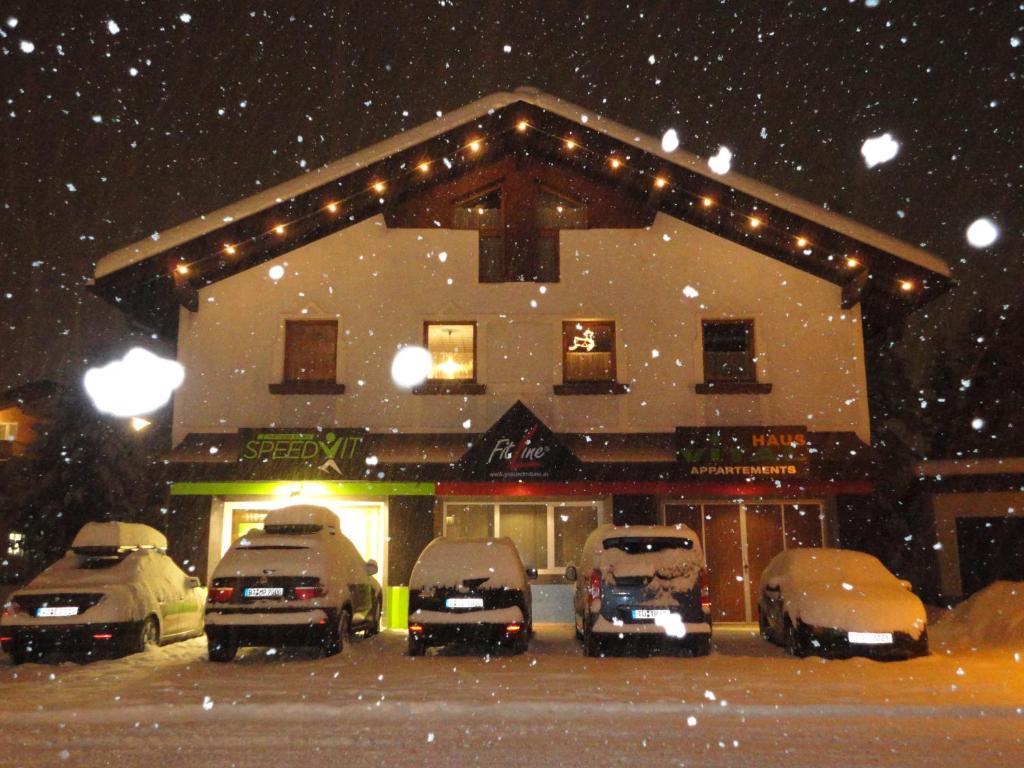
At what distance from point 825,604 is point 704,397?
6.33m

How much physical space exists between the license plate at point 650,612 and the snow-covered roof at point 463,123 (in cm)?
847

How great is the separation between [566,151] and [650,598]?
9.87 m

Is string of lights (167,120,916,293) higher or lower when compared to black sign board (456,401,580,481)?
higher

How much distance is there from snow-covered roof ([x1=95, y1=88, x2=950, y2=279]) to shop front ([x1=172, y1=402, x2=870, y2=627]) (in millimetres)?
3635

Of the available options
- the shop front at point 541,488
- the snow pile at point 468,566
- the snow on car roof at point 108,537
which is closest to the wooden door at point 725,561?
the shop front at point 541,488

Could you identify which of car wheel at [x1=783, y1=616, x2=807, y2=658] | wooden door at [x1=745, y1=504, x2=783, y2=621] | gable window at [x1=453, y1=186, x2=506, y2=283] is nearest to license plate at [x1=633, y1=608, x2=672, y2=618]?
car wheel at [x1=783, y1=616, x2=807, y2=658]

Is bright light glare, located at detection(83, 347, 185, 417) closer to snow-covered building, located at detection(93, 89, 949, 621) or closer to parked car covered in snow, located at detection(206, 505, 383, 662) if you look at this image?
snow-covered building, located at detection(93, 89, 949, 621)

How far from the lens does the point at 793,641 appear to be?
1232cm

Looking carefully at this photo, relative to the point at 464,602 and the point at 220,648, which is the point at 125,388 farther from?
the point at 464,602

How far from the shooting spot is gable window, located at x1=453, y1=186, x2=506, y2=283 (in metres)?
18.3

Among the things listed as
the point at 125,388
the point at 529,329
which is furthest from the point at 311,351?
the point at 125,388

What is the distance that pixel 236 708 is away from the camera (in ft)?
26.7

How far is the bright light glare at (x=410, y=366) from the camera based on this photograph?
17.7 m

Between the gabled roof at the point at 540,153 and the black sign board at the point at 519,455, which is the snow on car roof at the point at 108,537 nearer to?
the gabled roof at the point at 540,153
